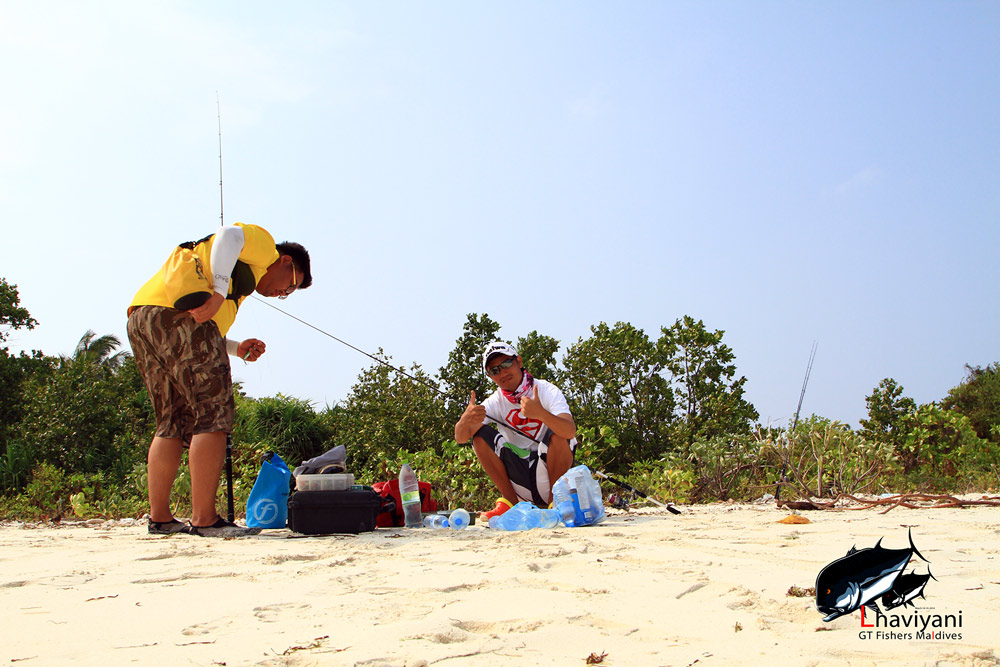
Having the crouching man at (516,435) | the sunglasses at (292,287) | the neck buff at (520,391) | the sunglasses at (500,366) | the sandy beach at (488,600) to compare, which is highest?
the sunglasses at (292,287)

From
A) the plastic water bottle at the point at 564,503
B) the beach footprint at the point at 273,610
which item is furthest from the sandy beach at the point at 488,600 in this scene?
the plastic water bottle at the point at 564,503

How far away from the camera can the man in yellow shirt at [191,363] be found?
3814 millimetres

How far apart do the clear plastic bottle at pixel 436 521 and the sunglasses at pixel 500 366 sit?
96cm

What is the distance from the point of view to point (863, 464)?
5.54m

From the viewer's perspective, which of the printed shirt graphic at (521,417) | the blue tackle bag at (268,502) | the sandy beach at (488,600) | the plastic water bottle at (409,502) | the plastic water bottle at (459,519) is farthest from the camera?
the printed shirt graphic at (521,417)

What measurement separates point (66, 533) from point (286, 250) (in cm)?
208

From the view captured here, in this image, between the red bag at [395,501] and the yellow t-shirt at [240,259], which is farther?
the red bag at [395,501]

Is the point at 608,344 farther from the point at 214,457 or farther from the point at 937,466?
the point at 214,457

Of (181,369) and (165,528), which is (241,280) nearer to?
(181,369)

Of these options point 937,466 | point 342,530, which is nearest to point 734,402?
point 937,466

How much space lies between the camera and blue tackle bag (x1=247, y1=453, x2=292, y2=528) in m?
4.36

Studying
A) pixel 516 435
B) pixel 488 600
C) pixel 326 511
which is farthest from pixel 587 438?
pixel 488 600

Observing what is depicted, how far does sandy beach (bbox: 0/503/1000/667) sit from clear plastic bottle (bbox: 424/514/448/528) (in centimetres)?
77

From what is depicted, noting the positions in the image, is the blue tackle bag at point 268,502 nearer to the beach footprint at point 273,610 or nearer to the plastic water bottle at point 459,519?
the plastic water bottle at point 459,519
